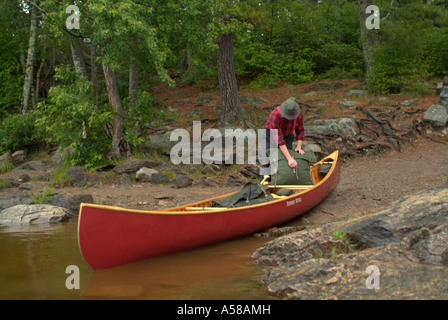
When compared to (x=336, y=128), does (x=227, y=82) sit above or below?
above

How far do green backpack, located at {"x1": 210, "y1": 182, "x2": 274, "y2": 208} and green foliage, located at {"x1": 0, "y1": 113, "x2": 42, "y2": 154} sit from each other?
981 cm

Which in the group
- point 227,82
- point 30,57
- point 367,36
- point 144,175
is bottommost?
point 144,175

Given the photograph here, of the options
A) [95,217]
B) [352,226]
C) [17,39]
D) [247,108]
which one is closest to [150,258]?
[95,217]

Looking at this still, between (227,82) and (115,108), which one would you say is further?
(227,82)

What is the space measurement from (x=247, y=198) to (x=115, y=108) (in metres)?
6.19

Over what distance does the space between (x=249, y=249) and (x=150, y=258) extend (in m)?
1.36

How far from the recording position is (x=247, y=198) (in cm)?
623

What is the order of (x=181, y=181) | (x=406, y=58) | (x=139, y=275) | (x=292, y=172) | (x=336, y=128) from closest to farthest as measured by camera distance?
(x=139, y=275) < (x=292, y=172) < (x=181, y=181) < (x=336, y=128) < (x=406, y=58)

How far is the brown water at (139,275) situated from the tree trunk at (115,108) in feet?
17.5

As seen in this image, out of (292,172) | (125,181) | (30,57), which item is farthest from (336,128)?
(30,57)

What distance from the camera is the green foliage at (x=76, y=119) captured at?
10062mm

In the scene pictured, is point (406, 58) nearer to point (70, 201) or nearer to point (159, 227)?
point (70, 201)

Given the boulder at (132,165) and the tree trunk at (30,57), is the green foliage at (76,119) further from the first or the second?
the tree trunk at (30,57)
